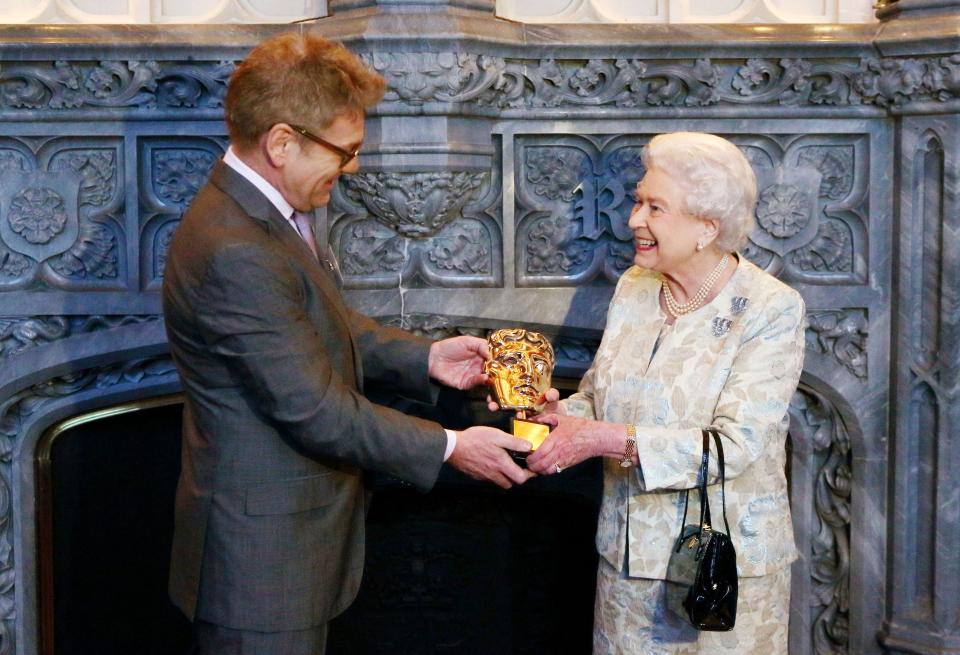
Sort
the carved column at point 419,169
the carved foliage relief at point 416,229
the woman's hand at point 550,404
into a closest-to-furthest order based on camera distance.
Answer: the woman's hand at point 550,404 < the carved column at point 419,169 < the carved foliage relief at point 416,229

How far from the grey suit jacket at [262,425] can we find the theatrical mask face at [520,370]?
0.25m

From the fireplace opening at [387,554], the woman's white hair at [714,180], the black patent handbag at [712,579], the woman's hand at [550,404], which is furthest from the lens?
the fireplace opening at [387,554]

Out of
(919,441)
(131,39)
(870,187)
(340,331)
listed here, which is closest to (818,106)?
(870,187)

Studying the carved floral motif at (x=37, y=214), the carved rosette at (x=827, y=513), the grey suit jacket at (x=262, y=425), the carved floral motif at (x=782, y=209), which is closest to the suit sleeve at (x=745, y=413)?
the grey suit jacket at (x=262, y=425)

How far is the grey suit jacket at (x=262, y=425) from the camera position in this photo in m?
2.47

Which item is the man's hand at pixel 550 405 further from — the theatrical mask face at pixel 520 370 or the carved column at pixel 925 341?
the carved column at pixel 925 341

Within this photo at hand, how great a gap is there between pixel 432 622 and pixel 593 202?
1422 mm

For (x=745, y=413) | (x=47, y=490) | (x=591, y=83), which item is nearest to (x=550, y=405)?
(x=745, y=413)

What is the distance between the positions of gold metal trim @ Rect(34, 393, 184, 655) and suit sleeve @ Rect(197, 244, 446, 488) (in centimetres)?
135

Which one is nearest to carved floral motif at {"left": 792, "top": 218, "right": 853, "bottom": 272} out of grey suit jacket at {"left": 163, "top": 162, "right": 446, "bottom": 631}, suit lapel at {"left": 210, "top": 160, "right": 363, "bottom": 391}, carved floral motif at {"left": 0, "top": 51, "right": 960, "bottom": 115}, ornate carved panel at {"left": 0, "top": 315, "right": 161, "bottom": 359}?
carved floral motif at {"left": 0, "top": 51, "right": 960, "bottom": 115}

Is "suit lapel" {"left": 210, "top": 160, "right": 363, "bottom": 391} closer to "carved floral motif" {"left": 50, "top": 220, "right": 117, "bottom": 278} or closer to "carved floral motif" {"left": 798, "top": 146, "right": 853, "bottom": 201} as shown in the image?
"carved floral motif" {"left": 50, "top": 220, "right": 117, "bottom": 278}

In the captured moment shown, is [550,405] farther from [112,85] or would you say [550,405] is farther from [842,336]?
[112,85]

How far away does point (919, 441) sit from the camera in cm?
368

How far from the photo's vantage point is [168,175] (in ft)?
11.7
